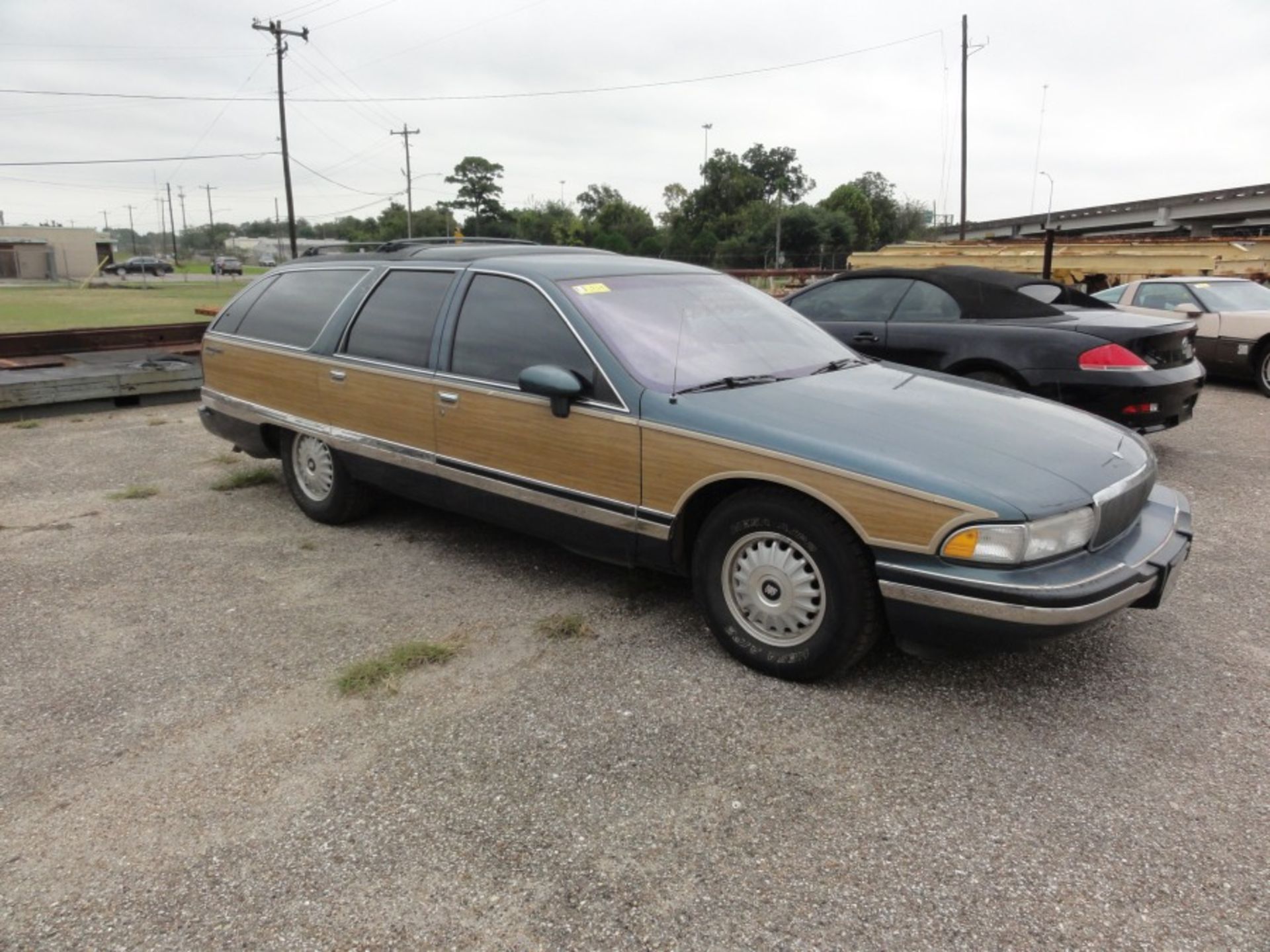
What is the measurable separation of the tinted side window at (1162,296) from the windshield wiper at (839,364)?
8.20 m

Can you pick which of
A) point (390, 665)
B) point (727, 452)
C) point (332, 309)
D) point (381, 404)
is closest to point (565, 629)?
point (390, 665)

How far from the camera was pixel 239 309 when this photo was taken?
5.48 m

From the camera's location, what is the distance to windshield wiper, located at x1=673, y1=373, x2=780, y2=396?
3375 millimetres

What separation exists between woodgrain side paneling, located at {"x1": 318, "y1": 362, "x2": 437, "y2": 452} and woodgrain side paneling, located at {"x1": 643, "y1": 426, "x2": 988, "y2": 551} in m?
1.37

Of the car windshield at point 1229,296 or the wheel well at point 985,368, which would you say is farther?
the car windshield at point 1229,296

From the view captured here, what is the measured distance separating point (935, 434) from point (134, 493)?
5.18 meters

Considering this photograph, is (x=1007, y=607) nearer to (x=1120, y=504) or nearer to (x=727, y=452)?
(x=1120, y=504)

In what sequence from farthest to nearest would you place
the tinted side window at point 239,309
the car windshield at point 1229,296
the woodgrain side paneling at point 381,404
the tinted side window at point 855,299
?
the car windshield at point 1229,296
the tinted side window at point 855,299
the tinted side window at point 239,309
the woodgrain side paneling at point 381,404

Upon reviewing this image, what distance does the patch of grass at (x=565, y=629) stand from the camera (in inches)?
139

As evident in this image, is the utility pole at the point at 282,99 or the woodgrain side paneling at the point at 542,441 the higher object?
the utility pole at the point at 282,99

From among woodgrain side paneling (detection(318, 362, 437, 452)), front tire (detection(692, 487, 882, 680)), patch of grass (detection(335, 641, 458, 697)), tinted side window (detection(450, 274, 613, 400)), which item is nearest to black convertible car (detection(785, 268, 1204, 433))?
front tire (detection(692, 487, 882, 680))

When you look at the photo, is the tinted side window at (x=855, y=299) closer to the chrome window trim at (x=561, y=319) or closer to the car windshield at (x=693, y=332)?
the car windshield at (x=693, y=332)

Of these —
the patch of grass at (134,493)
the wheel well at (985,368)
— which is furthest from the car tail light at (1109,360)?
the patch of grass at (134,493)

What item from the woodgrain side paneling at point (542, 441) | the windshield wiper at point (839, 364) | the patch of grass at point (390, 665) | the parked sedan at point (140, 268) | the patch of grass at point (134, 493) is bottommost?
the patch of grass at point (390, 665)
